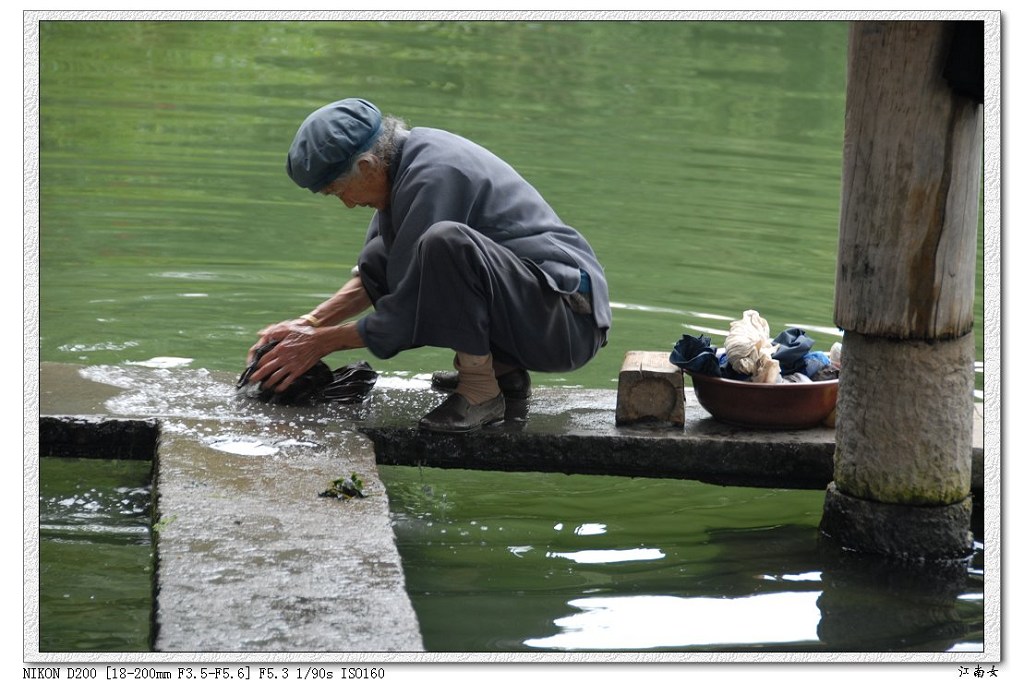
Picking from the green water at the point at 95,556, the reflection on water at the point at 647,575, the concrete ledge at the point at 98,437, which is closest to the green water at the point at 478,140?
the reflection on water at the point at 647,575

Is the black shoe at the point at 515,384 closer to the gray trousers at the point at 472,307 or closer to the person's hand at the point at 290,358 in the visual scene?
the gray trousers at the point at 472,307

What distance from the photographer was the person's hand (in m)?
4.20

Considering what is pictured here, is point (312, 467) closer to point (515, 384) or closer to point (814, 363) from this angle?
point (515, 384)

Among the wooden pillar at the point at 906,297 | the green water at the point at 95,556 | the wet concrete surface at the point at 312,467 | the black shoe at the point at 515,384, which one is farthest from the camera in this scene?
the black shoe at the point at 515,384

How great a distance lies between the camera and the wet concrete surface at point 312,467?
286cm

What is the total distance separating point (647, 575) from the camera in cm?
395

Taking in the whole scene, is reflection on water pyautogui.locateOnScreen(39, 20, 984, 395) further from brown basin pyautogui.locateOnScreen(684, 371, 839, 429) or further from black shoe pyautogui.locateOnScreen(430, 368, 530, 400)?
brown basin pyautogui.locateOnScreen(684, 371, 839, 429)

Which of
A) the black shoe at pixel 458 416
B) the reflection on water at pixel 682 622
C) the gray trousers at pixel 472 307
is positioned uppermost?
the gray trousers at pixel 472 307

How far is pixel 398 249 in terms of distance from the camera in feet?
13.1

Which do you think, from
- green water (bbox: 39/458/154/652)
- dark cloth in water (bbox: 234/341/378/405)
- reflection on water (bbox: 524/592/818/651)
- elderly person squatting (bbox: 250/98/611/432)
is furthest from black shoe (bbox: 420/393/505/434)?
green water (bbox: 39/458/154/652)

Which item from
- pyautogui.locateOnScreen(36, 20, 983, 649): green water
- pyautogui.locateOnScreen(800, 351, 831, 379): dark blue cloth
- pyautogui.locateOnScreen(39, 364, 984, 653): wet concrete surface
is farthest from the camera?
pyautogui.locateOnScreen(36, 20, 983, 649): green water

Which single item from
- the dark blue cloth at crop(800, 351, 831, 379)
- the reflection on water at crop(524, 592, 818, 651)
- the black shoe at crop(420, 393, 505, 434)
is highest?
the dark blue cloth at crop(800, 351, 831, 379)

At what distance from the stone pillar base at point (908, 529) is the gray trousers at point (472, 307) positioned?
3.38 ft

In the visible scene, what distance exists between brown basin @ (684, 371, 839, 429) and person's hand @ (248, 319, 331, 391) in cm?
122
